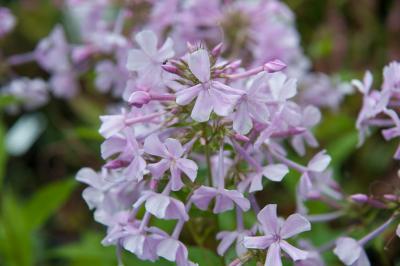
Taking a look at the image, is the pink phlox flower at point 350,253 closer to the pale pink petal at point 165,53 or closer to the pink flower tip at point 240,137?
the pink flower tip at point 240,137

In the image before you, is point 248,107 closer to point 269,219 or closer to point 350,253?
point 269,219

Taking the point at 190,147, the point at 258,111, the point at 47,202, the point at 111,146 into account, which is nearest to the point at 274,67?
the point at 258,111

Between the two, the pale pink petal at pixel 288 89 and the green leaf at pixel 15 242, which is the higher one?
the pale pink petal at pixel 288 89

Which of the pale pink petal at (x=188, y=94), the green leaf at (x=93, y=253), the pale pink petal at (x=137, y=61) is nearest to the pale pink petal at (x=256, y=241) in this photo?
the pale pink petal at (x=188, y=94)

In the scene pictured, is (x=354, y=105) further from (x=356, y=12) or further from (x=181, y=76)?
(x=181, y=76)

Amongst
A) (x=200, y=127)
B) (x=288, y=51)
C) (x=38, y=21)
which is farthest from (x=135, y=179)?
(x=38, y=21)

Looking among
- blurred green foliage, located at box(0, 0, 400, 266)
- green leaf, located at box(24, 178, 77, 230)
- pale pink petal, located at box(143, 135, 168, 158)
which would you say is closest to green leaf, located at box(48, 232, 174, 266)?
blurred green foliage, located at box(0, 0, 400, 266)
